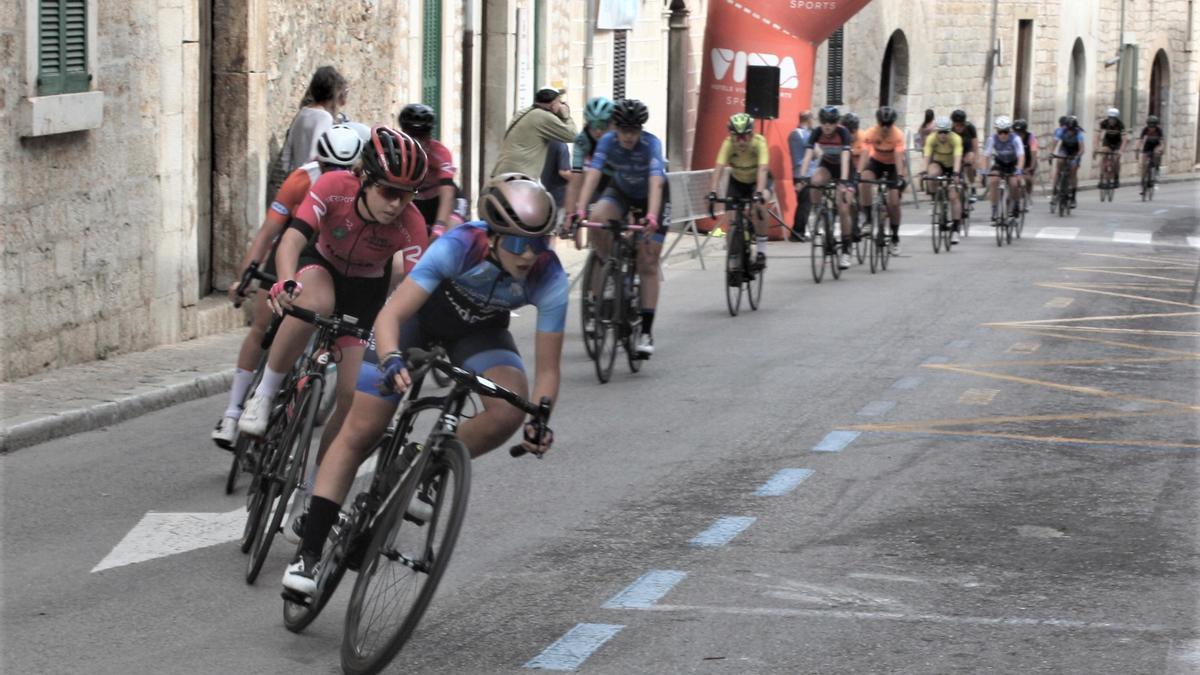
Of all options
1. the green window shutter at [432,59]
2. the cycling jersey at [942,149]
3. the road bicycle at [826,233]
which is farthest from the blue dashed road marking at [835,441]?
the cycling jersey at [942,149]

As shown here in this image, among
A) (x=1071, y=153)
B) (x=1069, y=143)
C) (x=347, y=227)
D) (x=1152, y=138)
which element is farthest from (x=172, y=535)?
(x=1152, y=138)

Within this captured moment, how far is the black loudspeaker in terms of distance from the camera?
27000 mm

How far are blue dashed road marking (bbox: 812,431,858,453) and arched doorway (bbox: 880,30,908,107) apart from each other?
3392 centimetres

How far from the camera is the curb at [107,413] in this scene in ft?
32.2

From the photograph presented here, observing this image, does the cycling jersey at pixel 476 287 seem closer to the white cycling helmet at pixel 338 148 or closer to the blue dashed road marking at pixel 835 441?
the white cycling helmet at pixel 338 148

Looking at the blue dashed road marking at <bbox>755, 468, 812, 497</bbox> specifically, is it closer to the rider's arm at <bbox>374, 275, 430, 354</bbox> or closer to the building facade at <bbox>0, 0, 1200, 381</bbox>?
the rider's arm at <bbox>374, 275, 430, 354</bbox>

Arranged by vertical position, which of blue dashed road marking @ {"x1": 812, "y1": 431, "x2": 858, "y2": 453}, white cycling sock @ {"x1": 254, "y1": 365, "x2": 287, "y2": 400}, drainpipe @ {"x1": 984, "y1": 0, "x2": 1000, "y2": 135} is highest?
drainpipe @ {"x1": 984, "y1": 0, "x2": 1000, "y2": 135}

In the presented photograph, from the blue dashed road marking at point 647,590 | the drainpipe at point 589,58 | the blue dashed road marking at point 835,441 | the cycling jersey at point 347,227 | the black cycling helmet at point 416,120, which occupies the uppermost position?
the drainpipe at point 589,58

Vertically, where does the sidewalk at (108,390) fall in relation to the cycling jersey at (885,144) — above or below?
below

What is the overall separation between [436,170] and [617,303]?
211cm

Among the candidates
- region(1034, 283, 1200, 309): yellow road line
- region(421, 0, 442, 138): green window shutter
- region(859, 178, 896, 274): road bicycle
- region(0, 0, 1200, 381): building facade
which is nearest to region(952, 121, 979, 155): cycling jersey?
region(0, 0, 1200, 381): building facade

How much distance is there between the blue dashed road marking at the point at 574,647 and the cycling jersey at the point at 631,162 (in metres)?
7.09

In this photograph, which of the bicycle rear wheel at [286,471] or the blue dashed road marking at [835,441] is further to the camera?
the blue dashed road marking at [835,441]

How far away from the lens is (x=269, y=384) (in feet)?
25.6
